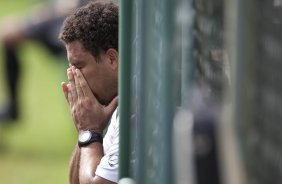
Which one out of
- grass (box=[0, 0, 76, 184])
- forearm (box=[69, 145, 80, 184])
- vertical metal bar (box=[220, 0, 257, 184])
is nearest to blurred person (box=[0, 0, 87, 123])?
grass (box=[0, 0, 76, 184])

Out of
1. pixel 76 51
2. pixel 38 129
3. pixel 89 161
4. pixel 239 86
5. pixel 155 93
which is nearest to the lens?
pixel 239 86

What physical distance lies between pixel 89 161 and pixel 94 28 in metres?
0.42

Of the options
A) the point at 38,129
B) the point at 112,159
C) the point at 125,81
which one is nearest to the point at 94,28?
the point at 112,159

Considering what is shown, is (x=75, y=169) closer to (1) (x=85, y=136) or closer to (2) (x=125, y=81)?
(1) (x=85, y=136)

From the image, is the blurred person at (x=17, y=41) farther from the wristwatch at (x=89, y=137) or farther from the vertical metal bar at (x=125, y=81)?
the vertical metal bar at (x=125, y=81)

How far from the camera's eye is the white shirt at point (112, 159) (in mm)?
3512

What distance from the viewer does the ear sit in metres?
3.72

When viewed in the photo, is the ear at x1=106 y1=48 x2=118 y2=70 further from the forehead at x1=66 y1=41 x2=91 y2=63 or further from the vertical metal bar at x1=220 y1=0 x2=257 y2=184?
the vertical metal bar at x1=220 y1=0 x2=257 y2=184

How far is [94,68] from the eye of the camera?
3754 millimetres

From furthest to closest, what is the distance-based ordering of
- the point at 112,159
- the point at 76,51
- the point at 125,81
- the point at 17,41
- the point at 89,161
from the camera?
the point at 17,41 < the point at 76,51 < the point at 89,161 < the point at 112,159 < the point at 125,81

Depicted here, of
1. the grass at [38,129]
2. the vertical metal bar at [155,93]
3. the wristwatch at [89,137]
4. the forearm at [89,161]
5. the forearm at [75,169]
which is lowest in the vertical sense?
the grass at [38,129]

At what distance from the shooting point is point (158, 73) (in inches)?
86.1

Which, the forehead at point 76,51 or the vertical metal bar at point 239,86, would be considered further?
the forehead at point 76,51

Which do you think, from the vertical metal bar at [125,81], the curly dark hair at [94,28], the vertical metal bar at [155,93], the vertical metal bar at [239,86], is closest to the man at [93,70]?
the curly dark hair at [94,28]
